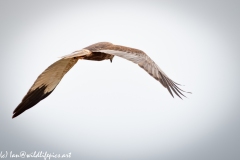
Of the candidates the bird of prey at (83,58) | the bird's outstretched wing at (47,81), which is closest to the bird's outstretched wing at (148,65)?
the bird of prey at (83,58)

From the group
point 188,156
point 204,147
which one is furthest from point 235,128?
point 188,156

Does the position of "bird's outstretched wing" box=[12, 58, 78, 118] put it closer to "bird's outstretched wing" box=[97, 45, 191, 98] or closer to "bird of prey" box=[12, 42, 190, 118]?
"bird of prey" box=[12, 42, 190, 118]

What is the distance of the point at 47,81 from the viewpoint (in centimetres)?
1184

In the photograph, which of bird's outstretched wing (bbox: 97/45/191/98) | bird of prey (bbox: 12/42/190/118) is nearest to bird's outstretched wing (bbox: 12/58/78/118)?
bird of prey (bbox: 12/42/190/118)

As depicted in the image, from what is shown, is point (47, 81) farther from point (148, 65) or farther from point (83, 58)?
point (148, 65)

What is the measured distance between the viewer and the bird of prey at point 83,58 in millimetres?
9812

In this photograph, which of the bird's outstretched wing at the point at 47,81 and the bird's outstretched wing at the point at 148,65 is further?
the bird's outstretched wing at the point at 47,81

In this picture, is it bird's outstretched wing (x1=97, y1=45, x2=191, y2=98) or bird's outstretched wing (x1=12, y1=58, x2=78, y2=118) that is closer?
bird's outstretched wing (x1=97, y1=45, x2=191, y2=98)

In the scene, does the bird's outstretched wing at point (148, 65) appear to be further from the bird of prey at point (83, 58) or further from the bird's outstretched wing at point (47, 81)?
the bird's outstretched wing at point (47, 81)

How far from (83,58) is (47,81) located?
1.00 meters

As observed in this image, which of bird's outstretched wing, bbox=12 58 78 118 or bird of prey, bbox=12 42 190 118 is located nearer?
bird of prey, bbox=12 42 190 118

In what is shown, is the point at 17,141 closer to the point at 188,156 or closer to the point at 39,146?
the point at 39,146

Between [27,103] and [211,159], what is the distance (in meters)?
74.9

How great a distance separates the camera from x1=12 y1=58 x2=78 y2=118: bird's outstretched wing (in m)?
11.5
